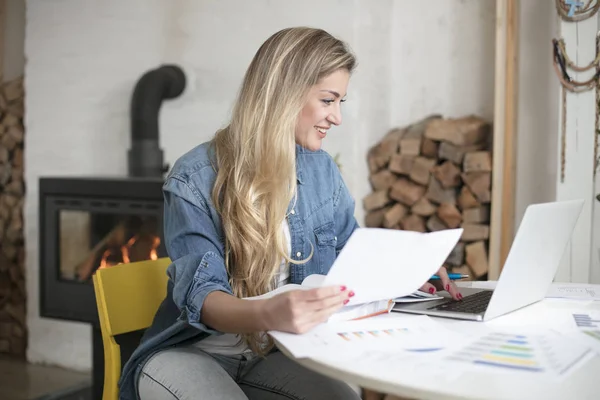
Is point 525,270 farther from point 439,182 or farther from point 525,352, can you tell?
point 439,182

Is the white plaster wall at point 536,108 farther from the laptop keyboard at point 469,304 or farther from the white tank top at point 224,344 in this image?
the white tank top at point 224,344

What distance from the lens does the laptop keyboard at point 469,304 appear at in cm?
138

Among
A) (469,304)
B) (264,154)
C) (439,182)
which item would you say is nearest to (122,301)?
(264,154)

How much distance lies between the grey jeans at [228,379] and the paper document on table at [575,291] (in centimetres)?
48

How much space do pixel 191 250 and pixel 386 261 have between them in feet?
1.43

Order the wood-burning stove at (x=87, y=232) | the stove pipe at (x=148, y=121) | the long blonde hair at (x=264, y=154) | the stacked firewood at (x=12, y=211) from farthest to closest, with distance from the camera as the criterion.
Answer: the stacked firewood at (x=12, y=211)
the stove pipe at (x=148, y=121)
the wood-burning stove at (x=87, y=232)
the long blonde hair at (x=264, y=154)

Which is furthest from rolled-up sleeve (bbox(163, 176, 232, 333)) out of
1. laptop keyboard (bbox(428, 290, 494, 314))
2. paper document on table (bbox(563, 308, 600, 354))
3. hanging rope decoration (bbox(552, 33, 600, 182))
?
hanging rope decoration (bbox(552, 33, 600, 182))

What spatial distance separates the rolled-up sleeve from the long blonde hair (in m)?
0.05

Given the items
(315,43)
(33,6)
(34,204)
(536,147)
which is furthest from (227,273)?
(33,6)

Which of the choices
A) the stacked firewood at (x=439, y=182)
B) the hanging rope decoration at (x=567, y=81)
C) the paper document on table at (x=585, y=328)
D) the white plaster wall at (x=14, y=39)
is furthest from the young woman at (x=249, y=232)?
the white plaster wall at (x=14, y=39)

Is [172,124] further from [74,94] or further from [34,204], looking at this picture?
[34,204]

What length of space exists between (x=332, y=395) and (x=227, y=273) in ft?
1.05

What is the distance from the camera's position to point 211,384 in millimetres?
1378

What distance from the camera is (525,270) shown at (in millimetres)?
1348
